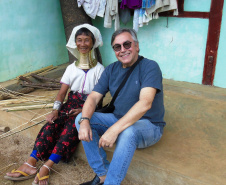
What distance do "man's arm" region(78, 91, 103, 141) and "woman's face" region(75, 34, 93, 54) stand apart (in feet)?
2.06

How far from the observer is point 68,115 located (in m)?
2.92

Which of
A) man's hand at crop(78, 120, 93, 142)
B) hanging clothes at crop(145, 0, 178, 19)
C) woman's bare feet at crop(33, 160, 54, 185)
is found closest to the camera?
man's hand at crop(78, 120, 93, 142)

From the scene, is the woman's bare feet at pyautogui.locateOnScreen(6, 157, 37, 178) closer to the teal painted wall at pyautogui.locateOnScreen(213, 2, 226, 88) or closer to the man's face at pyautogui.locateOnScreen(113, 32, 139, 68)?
the man's face at pyautogui.locateOnScreen(113, 32, 139, 68)

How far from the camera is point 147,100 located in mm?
2213

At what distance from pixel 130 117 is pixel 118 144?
0.25m

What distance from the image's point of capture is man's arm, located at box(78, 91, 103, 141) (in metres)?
2.28

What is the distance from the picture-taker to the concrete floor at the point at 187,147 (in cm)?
229

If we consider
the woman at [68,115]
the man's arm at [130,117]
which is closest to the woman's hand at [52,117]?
the woman at [68,115]

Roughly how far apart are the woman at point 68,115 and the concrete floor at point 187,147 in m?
0.37

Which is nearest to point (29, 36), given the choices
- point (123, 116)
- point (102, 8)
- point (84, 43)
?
point (102, 8)

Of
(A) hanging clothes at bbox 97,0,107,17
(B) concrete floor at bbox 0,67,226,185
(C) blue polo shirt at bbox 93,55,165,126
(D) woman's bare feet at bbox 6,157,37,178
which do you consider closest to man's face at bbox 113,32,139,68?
(C) blue polo shirt at bbox 93,55,165,126

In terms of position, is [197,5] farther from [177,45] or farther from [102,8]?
[102,8]

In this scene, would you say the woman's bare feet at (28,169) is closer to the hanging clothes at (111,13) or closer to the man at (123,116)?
the man at (123,116)

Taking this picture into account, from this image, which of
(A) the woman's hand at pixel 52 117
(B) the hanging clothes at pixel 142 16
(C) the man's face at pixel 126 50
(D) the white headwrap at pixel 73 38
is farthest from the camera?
(B) the hanging clothes at pixel 142 16
